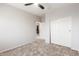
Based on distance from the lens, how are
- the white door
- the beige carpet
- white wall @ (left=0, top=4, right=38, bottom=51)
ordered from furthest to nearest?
the white door, white wall @ (left=0, top=4, right=38, bottom=51), the beige carpet

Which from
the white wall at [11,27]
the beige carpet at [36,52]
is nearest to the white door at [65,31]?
the beige carpet at [36,52]

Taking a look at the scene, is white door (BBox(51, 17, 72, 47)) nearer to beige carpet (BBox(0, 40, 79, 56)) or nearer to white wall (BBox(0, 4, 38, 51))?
beige carpet (BBox(0, 40, 79, 56))

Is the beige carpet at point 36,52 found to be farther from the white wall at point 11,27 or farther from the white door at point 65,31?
the white door at point 65,31

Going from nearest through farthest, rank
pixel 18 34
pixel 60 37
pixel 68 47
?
pixel 18 34 < pixel 68 47 < pixel 60 37

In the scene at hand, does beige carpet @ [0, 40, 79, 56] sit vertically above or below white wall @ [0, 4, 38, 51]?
below

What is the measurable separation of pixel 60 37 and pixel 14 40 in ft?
5.55

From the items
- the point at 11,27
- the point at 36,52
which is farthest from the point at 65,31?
the point at 11,27

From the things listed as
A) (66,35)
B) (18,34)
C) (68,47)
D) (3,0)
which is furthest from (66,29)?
(3,0)

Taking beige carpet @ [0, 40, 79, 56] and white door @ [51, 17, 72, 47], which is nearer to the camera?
beige carpet @ [0, 40, 79, 56]

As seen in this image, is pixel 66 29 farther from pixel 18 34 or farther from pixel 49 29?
pixel 18 34

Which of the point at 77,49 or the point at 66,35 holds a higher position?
the point at 66,35

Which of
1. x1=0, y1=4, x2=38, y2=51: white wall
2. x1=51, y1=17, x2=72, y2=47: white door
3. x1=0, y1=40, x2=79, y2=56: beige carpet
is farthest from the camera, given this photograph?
x1=51, y1=17, x2=72, y2=47: white door

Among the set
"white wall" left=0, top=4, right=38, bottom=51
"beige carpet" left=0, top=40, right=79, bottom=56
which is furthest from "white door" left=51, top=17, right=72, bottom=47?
"white wall" left=0, top=4, right=38, bottom=51

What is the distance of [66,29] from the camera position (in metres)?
3.11
